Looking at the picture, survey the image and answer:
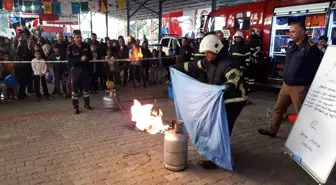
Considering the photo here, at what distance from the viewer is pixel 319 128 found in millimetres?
3492

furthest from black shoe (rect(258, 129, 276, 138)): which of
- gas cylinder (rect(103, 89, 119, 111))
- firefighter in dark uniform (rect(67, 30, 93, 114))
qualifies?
firefighter in dark uniform (rect(67, 30, 93, 114))

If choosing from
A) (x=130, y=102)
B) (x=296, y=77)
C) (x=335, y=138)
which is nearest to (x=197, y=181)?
(x=335, y=138)

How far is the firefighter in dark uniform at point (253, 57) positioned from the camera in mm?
9523

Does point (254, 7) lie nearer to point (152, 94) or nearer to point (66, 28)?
point (152, 94)

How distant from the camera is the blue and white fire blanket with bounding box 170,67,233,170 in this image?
11.7ft

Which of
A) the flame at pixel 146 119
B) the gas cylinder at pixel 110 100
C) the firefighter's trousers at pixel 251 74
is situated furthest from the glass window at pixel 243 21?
the flame at pixel 146 119

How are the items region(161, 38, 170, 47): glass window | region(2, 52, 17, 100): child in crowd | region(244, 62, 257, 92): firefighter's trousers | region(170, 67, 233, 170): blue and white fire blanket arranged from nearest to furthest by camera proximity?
region(170, 67, 233, 170): blue and white fire blanket, region(2, 52, 17, 100): child in crowd, region(244, 62, 257, 92): firefighter's trousers, region(161, 38, 170, 47): glass window

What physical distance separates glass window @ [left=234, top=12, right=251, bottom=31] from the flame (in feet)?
23.8

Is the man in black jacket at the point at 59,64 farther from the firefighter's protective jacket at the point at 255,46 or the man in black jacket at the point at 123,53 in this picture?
the firefighter's protective jacket at the point at 255,46

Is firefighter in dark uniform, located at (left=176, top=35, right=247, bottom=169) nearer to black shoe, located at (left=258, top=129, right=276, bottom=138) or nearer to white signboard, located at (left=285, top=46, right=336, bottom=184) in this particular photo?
white signboard, located at (left=285, top=46, right=336, bottom=184)

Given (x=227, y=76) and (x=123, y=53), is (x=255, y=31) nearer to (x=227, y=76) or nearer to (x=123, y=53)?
(x=123, y=53)

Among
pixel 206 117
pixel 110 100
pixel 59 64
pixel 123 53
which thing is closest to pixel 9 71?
pixel 59 64

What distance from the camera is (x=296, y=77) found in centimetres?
444

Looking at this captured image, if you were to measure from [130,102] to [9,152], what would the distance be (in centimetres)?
407
